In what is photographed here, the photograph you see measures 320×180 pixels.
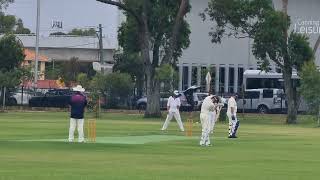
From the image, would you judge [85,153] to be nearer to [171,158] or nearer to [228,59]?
[171,158]

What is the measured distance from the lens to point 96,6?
489 feet

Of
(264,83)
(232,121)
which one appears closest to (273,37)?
(264,83)

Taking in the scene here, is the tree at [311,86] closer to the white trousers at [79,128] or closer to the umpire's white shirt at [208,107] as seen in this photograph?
the umpire's white shirt at [208,107]

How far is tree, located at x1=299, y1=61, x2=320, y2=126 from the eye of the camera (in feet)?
202

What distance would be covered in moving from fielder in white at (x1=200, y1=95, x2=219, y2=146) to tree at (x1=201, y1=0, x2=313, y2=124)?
31415mm

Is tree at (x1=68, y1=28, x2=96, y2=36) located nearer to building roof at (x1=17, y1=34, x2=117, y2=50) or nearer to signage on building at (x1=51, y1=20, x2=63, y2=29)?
signage on building at (x1=51, y1=20, x2=63, y2=29)

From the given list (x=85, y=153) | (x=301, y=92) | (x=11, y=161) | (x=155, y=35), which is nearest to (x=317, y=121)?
(x=301, y=92)

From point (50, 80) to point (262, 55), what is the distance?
183 ft

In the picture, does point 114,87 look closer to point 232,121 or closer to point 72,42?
point 232,121

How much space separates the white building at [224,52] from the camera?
105 meters

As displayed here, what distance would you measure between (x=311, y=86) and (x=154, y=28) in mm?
14959

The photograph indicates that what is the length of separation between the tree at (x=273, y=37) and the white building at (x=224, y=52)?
3609 centimetres

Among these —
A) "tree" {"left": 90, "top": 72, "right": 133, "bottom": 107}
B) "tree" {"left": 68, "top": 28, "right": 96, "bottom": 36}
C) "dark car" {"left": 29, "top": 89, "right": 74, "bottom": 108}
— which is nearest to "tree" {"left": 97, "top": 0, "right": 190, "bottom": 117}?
"tree" {"left": 90, "top": 72, "right": 133, "bottom": 107}

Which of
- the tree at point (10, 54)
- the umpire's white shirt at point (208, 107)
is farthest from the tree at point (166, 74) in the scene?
the umpire's white shirt at point (208, 107)
